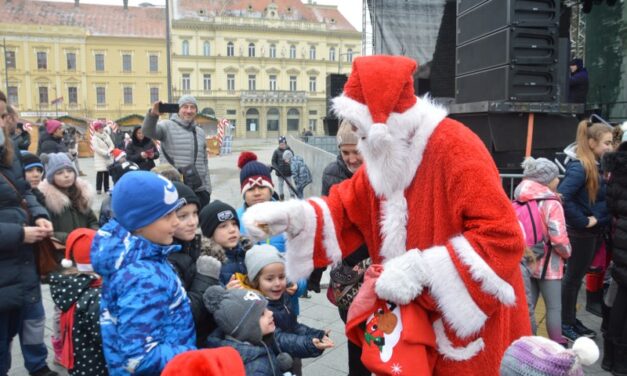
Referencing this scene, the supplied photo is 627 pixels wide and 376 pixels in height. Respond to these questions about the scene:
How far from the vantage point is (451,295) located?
5.45 feet

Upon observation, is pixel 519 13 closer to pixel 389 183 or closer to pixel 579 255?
pixel 579 255

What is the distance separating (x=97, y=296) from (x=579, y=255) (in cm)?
385

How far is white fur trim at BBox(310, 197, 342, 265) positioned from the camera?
2.09m

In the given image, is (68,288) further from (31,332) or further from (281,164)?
(281,164)

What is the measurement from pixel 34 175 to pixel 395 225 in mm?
3591

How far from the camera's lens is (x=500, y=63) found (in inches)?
214

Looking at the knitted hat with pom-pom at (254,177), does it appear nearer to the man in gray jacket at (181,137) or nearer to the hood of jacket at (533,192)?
the man in gray jacket at (181,137)

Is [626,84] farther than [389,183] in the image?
Yes

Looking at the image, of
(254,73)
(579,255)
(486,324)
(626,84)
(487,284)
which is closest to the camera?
(487,284)

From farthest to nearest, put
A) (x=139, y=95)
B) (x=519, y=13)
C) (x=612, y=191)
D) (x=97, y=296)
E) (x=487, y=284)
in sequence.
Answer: (x=139, y=95) < (x=519, y=13) < (x=612, y=191) < (x=97, y=296) < (x=487, y=284)

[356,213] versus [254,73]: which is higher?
[254,73]

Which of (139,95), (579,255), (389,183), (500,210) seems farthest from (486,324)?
(139,95)

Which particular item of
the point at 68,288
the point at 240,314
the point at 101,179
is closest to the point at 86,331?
the point at 68,288

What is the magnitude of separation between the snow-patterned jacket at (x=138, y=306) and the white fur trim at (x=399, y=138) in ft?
3.21
